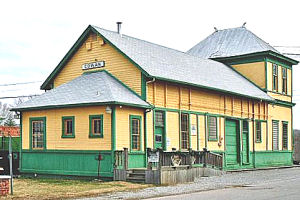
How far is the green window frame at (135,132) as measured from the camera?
77.4 feet

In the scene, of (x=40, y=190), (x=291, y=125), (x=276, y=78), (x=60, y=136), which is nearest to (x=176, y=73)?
(x=60, y=136)

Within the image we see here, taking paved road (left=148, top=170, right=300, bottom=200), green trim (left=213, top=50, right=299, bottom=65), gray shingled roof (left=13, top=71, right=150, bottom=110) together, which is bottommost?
paved road (left=148, top=170, right=300, bottom=200)

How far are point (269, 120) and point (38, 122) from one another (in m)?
17.6

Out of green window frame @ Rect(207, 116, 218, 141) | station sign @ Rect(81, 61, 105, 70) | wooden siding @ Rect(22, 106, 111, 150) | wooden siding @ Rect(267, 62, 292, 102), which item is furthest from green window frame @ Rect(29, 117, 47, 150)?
wooden siding @ Rect(267, 62, 292, 102)

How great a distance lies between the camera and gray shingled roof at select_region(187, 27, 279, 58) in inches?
1467

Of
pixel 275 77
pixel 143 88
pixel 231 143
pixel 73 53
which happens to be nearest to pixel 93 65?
pixel 73 53

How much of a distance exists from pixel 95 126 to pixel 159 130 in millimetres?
3609

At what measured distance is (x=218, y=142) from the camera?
30188 millimetres

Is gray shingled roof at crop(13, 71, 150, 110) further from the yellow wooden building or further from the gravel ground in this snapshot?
the gravel ground

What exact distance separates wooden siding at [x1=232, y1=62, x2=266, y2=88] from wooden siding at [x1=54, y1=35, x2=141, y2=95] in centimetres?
1400

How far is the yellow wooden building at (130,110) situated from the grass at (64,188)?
5.67ft

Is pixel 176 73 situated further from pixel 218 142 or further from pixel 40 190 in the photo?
pixel 40 190

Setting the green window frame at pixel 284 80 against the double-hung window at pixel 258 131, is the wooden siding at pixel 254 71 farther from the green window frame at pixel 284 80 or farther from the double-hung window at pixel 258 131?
the green window frame at pixel 284 80

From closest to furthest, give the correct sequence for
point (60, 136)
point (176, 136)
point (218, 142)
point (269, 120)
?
point (60, 136) → point (176, 136) → point (218, 142) → point (269, 120)
